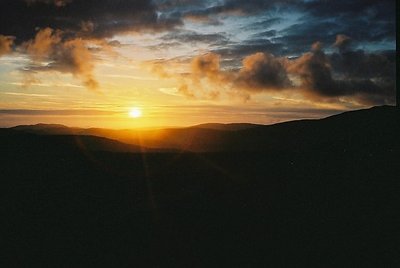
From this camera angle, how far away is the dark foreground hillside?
12133 millimetres

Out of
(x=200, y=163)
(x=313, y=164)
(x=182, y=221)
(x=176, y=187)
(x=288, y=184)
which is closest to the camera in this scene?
(x=182, y=221)

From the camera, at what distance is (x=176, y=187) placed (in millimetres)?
22891

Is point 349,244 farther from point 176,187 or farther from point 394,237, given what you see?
point 176,187

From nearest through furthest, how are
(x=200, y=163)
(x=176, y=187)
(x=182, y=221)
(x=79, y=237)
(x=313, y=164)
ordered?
(x=79, y=237) → (x=182, y=221) → (x=176, y=187) → (x=313, y=164) → (x=200, y=163)

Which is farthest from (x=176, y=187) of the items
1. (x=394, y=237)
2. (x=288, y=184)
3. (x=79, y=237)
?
(x=394, y=237)

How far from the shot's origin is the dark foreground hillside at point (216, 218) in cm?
1213

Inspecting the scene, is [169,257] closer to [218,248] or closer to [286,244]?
[218,248]

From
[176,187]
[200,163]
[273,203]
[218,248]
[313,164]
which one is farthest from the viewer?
[200,163]

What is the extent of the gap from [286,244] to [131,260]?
4672mm

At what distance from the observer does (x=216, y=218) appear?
619 inches

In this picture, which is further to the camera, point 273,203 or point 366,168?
point 366,168

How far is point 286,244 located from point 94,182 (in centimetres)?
1655

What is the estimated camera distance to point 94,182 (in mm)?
26594

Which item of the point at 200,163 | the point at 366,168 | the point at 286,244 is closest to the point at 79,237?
the point at 286,244
